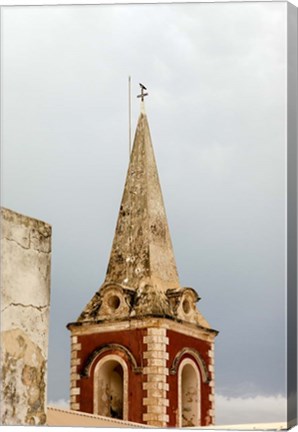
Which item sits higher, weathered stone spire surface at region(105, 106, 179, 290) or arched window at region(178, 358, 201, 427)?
weathered stone spire surface at region(105, 106, 179, 290)

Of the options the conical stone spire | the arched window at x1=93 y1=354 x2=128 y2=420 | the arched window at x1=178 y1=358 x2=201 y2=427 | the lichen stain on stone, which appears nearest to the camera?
the lichen stain on stone

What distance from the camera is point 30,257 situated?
24.4 feet

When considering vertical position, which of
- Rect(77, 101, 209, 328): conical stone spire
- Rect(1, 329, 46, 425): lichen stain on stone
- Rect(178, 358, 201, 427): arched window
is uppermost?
Rect(77, 101, 209, 328): conical stone spire

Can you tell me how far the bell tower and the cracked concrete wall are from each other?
7082mm

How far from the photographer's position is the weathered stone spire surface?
15.8m

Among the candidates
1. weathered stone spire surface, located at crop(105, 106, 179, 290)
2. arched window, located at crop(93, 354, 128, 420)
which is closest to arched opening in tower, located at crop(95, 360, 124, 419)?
arched window, located at crop(93, 354, 128, 420)

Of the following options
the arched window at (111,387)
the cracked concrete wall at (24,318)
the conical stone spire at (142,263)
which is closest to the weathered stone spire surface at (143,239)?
the conical stone spire at (142,263)

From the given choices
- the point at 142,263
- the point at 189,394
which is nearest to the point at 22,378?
the point at 189,394

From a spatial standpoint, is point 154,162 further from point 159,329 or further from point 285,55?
point 285,55

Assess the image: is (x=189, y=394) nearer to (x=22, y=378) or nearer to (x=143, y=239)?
(x=143, y=239)

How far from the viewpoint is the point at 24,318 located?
7285mm

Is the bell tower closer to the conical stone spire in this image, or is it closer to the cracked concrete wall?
the conical stone spire

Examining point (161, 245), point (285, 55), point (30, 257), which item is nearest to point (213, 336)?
point (161, 245)

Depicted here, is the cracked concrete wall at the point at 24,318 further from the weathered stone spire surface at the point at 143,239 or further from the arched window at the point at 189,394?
the weathered stone spire surface at the point at 143,239
